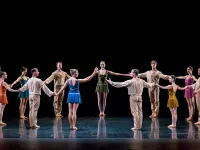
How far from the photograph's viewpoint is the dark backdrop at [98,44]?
14.3 meters

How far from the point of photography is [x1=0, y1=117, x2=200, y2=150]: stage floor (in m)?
6.84

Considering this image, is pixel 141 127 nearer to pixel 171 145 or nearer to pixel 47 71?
pixel 171 145

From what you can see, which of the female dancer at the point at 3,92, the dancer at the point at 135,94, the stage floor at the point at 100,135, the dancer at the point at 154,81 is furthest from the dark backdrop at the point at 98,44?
the dancer at the point at 135,94

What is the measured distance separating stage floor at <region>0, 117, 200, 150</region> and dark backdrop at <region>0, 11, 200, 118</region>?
11.2 ft

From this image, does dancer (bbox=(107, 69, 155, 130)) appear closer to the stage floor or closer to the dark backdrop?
the stage floor

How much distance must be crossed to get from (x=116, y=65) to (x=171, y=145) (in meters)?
8.76

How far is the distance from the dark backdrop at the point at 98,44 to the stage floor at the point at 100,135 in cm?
343

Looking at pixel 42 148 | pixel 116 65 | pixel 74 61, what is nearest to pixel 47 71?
pixel 74 61

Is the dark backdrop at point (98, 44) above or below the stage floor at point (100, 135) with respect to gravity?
above

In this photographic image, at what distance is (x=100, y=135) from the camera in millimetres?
8344

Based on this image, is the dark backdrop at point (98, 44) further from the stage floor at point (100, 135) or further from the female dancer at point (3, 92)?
the female dancer at point (3, 92)

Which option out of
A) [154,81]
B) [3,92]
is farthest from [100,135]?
[154,81]

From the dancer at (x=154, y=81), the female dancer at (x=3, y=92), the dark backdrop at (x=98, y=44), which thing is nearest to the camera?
the female dancer at (x=3, y=92)

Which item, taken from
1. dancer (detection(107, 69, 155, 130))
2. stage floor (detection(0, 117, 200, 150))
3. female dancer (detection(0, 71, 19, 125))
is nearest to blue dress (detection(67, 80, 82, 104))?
stage floor (detection(0, 117, 200, 150))
